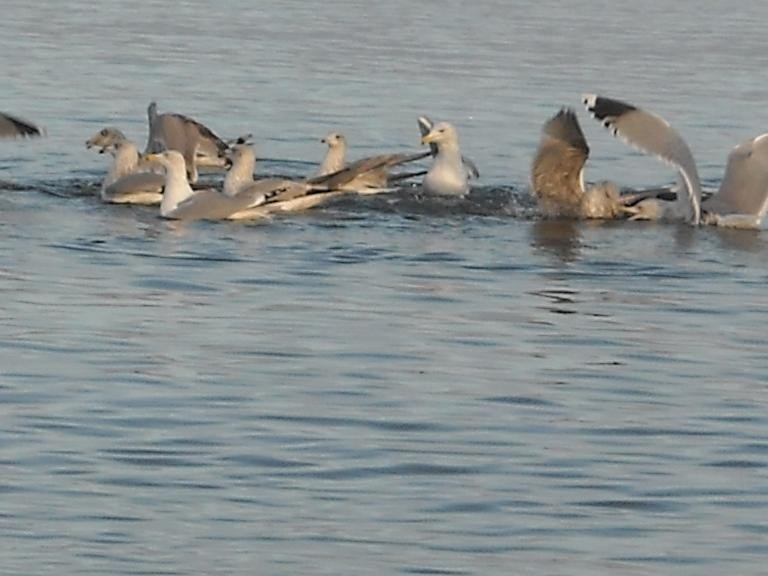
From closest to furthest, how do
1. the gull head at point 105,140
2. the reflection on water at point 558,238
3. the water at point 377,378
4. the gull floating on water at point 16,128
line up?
the water at point 377,378, the reflection on water at point 558,238, the gull head at point 105,140, the gull floating on water at point 16,128

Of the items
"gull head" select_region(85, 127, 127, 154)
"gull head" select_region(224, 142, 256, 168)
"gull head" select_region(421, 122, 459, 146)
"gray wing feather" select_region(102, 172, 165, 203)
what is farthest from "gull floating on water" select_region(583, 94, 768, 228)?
"gull head" select_region(85, 127, 127, 154)

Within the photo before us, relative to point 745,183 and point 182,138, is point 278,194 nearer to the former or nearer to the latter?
point 182,138

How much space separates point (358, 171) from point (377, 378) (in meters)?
6.67

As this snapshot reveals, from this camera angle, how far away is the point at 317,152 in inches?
878

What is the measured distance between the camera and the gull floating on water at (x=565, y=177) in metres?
18.3

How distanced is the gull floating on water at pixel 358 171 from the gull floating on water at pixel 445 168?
6.9 inches

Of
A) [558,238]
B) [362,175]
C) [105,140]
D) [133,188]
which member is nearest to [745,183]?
[558,238]

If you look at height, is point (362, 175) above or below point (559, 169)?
below

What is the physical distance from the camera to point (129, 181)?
18594mm

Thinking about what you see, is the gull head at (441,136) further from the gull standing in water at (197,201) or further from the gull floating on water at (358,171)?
the gull standing in water at (197,201)

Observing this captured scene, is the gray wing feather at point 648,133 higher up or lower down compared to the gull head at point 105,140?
higher up

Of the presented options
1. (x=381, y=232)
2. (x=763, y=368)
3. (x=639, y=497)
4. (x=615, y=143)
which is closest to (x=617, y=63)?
(x=615, y=143)

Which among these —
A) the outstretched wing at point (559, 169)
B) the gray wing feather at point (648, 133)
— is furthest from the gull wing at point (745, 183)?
Answer: the outstretched wing at point (559, 169)

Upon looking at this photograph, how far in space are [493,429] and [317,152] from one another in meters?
11.7
